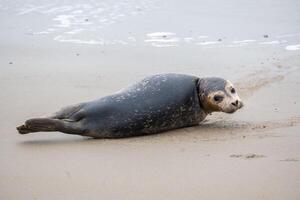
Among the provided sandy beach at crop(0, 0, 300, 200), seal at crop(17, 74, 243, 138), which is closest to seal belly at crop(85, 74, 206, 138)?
seal at crop(17, 74, 243, 138)

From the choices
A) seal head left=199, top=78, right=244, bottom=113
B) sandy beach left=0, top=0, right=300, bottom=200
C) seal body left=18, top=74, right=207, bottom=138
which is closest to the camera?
sandy beach left=0, top=0, right=300, bottom=200

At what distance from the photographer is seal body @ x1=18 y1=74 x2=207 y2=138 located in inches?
195

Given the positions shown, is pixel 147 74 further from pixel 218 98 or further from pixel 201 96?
pixel 218 98

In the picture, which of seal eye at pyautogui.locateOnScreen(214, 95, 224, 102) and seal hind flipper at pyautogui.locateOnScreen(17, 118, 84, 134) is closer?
seal hind flipper at pyautogui.locateOnScreen(17, 118, 84, 134)

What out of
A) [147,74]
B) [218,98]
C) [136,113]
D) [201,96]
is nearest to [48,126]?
[136,113]

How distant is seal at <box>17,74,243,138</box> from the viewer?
4.96 m

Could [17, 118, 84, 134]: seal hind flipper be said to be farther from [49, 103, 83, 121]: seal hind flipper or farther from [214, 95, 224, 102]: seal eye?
[214, 95, 224, 102]: seal eye

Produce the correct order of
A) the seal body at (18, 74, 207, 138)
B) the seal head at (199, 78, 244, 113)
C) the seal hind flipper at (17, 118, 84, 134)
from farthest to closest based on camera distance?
the seal head at (199, 78, 244, 113), the seal body at (18, 74, 207, 138), the seal hind flipper at (17, 118, 84, 134)

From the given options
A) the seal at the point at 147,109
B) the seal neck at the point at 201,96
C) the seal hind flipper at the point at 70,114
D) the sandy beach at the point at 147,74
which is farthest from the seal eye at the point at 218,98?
the seal hind flipper at the point at 70,114

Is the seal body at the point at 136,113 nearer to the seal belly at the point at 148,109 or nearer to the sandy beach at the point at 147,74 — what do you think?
the seal belly at the point at 148,109

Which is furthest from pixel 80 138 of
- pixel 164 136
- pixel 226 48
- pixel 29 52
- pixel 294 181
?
pixel 226 48

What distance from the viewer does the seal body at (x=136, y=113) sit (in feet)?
16.3

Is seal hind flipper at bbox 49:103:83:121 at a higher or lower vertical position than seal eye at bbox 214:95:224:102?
higher

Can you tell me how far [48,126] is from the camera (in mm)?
4840
